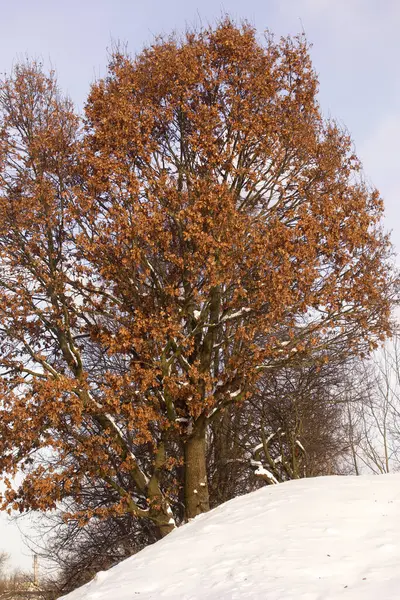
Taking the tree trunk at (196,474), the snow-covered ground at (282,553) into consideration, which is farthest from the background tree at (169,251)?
the snow-covered ground at (282,553)

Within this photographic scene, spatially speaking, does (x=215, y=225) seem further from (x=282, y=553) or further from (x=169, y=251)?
(x=282, y=553)

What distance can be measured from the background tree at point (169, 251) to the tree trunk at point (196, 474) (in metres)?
0.03

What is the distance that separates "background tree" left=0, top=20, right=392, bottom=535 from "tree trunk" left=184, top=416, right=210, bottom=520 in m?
0.03

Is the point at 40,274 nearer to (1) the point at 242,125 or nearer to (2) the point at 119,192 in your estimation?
(2) the point at 119,192

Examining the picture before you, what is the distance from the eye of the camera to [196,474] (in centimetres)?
1271

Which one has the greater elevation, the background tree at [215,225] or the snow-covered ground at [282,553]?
the background tree at [215,225]

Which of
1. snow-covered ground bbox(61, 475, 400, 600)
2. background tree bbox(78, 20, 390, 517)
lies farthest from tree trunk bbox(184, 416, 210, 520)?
snow-covered ground bbox(61, 475, 400, 600)

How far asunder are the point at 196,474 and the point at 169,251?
14.5ft

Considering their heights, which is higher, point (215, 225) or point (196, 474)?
point (215, 225)

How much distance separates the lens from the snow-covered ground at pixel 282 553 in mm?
6094

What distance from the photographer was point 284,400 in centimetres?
1819

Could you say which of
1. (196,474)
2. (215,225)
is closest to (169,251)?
(215,225)

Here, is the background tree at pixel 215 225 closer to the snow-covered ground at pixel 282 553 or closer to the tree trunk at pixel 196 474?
the tree trunk at pixel 196 474

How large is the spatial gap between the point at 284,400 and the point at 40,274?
8732 mm
